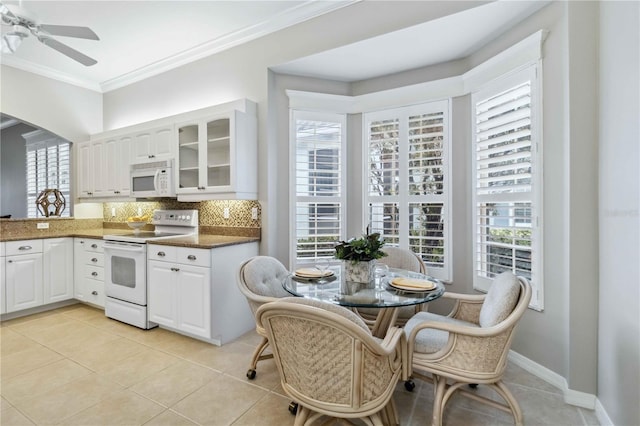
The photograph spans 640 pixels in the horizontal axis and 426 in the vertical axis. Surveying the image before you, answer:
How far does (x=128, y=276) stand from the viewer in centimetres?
327

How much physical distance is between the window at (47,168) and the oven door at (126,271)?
1829 mm

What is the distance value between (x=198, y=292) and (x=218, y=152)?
1445 mm

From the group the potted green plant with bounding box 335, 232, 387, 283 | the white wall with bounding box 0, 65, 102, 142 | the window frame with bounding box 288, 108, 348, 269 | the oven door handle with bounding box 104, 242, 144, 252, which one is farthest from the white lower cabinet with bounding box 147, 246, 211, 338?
the white wall with bounding box 0, 65, 102, 142

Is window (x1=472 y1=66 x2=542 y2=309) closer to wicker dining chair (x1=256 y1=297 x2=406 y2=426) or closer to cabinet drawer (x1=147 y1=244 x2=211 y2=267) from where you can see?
wicker dining chair (x1=256 y1=297 x2=406 y2=426)

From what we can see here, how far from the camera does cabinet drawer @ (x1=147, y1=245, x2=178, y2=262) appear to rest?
294cm

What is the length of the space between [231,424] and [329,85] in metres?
3.22

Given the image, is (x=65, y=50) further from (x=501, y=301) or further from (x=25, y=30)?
(x=501, y=301)

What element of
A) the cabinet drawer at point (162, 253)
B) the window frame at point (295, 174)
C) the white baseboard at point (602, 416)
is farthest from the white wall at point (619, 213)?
the cabinet drawer at point (162, 253)

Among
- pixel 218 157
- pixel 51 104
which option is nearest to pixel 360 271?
pixel 218 157

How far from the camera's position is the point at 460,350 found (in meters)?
1.66

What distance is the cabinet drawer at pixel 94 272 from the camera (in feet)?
12.0

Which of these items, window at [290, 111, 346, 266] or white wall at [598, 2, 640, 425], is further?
window at [290, 111, 346, 266]

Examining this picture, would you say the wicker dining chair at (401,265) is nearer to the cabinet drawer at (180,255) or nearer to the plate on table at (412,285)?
the plate on table at (412,285)

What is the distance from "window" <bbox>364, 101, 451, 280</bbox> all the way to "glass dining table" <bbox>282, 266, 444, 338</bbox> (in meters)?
0.88
